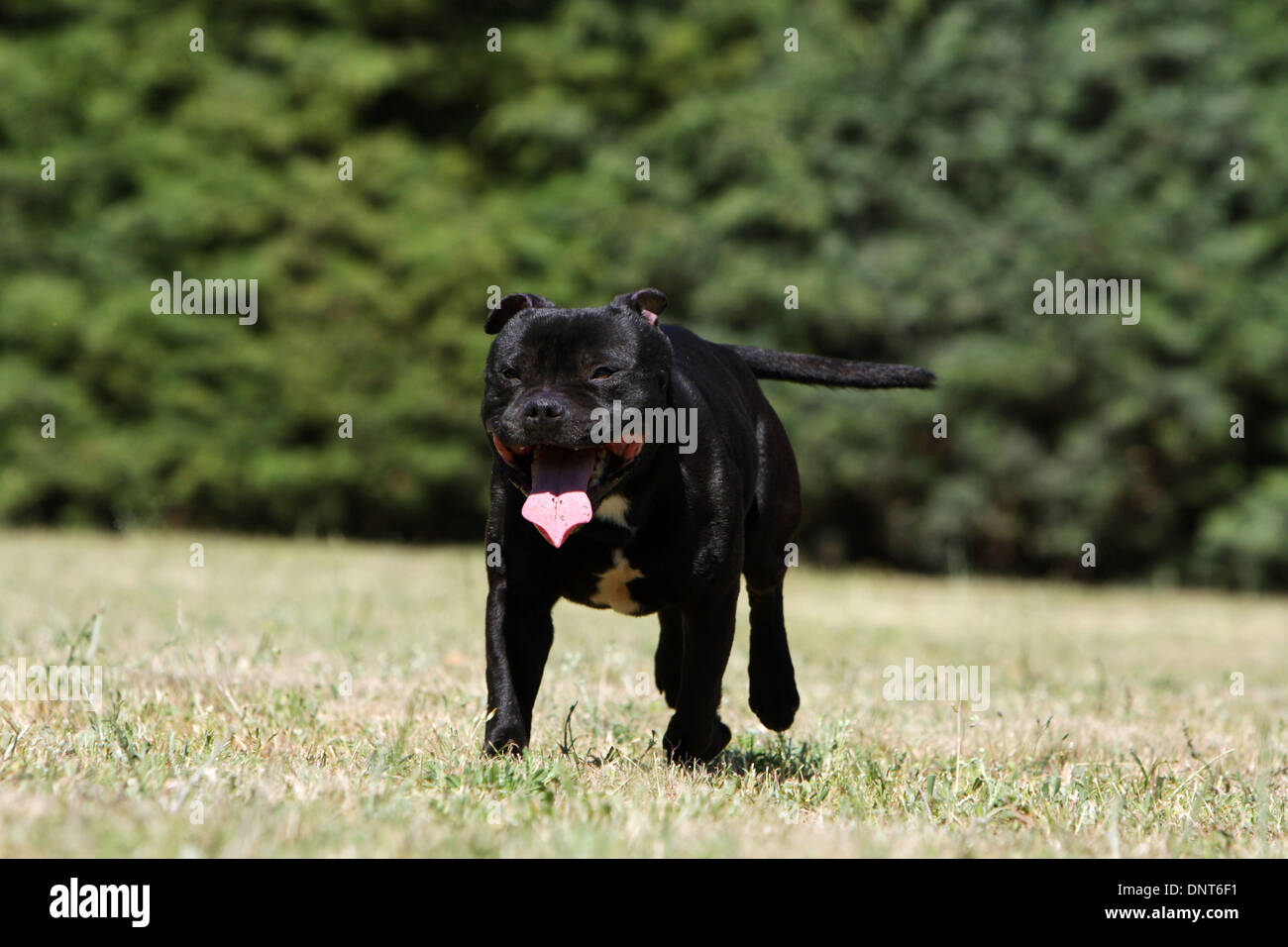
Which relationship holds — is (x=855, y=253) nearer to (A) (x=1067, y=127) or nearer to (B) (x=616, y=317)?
(A) (x=1067, y=127)

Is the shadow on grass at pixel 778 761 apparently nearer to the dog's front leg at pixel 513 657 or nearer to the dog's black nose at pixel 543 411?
the dog's front leg at pixel 513 657

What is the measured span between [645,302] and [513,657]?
1.00 metres

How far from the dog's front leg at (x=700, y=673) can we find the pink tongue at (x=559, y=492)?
0.50 m

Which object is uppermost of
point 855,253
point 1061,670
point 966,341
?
point 855,253

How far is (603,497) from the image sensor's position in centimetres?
314

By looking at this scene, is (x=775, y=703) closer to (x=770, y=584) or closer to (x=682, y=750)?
(x=770, y=584)

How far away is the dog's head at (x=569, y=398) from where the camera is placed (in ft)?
9.89

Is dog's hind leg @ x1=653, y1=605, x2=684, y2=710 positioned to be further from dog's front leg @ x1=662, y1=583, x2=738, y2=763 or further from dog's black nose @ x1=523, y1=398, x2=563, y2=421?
dog's black nose @ x1=523, y1=398, x2=563, y2=421

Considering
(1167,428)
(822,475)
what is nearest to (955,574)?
(822,475)

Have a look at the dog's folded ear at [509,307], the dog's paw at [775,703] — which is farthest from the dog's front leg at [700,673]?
the dog's folded ear at [509,307]

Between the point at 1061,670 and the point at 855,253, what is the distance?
263 inches

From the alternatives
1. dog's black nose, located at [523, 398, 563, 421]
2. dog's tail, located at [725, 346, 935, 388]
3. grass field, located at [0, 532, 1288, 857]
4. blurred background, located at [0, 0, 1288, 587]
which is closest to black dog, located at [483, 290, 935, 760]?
dog's black nose, located at [523, 398, 563, 421]
